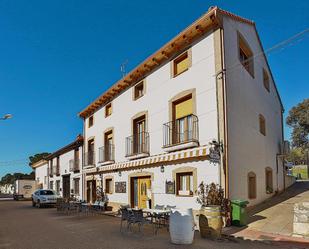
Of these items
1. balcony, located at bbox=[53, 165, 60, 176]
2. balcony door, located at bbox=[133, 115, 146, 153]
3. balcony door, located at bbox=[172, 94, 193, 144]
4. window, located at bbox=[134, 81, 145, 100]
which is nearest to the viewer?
balcony door, located at bbox=[172, 94, 193, 144]

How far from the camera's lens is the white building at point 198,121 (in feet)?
39.0

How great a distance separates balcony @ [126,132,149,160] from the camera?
15.8m

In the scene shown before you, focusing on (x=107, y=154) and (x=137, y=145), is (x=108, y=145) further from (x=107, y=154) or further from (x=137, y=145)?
(x=137, y=145)

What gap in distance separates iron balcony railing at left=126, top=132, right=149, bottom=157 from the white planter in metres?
7.21

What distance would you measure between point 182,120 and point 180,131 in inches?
19.1

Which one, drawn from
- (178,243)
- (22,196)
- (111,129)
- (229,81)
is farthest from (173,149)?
(22,196)

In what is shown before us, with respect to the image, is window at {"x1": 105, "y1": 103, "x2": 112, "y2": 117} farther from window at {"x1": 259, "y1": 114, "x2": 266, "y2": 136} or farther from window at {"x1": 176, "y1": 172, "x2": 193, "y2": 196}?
window at {"x1": 259, "y1": 114, "x2": 266, "y2": 136}

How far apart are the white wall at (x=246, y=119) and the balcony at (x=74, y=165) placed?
49.9 ft

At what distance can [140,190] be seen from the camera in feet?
53.7

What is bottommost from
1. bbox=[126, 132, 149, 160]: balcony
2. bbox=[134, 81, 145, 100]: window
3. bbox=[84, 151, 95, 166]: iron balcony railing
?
bbox=[84, 151, 95, 166]: iron balcony railing

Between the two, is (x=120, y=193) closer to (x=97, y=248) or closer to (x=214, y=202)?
(x=214, y=202)

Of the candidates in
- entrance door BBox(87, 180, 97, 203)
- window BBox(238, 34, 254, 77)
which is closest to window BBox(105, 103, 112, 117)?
entrance door BBox(87, 180, 97, 203)

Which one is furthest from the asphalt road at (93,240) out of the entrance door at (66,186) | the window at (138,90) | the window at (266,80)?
the entrance door at (66,186)

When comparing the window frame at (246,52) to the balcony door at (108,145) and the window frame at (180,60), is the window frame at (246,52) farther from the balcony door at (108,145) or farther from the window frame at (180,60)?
the balcony door at (108,145)
